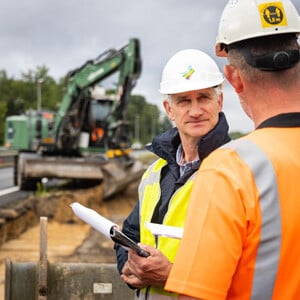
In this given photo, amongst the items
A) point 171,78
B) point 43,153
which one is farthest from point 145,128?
point 171,78

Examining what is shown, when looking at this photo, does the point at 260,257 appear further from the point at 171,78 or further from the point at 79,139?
the point at 79,139

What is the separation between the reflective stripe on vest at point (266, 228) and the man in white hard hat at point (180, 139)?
45.1 inches

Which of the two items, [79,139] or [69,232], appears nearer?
[69,232]

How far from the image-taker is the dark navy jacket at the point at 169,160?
265 cm

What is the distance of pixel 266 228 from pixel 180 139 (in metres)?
1.60

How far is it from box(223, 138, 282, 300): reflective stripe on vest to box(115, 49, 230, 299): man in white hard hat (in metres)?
1.14

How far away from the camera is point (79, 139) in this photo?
17219 mm

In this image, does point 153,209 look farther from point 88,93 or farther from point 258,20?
point 88,93

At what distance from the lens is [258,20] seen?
60.9 inches

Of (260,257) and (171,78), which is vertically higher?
(171,78)

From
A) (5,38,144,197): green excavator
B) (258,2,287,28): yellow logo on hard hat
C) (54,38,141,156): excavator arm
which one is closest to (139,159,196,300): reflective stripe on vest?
(258,2,287,28): yellow logo on hard hat

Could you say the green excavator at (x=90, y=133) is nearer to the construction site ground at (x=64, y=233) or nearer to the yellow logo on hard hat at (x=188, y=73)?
the construction site ground at (x=64, y=233)

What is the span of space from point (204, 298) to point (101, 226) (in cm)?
92

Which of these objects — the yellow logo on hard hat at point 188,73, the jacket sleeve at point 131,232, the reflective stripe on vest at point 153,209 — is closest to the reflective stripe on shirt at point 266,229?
the reflective stripe on vest at point 153,209
